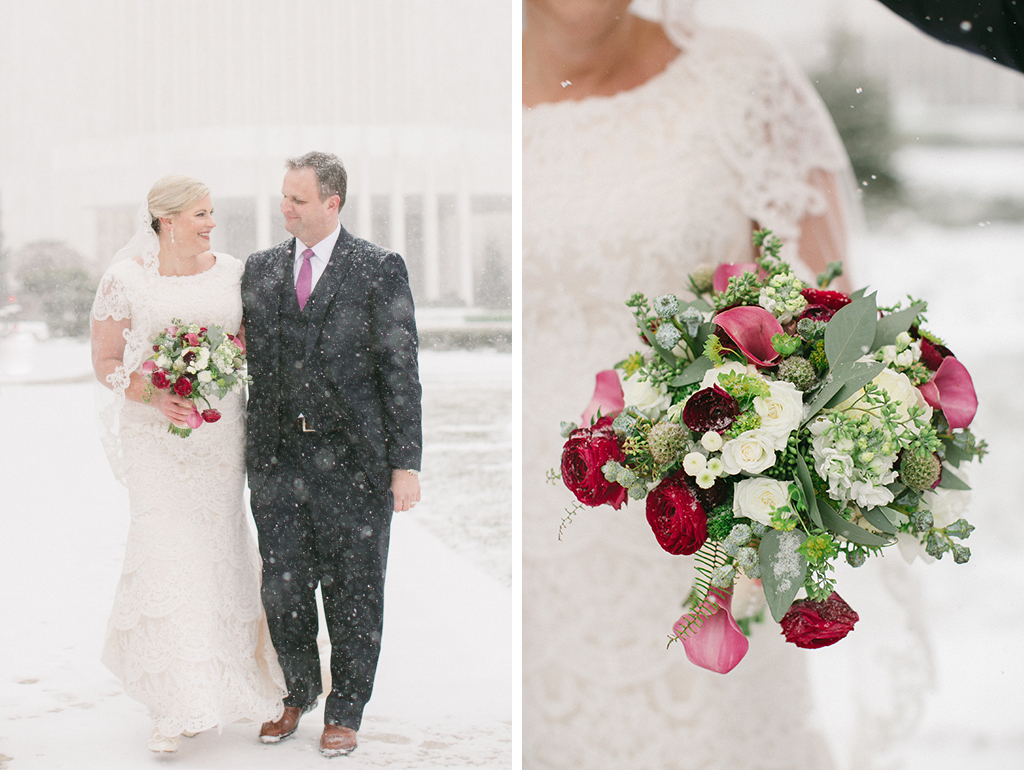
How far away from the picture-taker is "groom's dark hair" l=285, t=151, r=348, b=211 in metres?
2.09

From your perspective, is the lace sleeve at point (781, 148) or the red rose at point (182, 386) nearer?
the red rose at point (182, 386)

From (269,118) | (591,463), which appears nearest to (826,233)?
(591,463)

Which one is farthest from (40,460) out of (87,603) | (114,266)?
(114,266)

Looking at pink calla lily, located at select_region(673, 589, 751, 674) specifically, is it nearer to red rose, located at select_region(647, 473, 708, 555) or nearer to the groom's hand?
red rose, located at select_region(647, 473, 708, 555)

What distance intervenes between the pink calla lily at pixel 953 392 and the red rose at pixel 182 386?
5.16 feet

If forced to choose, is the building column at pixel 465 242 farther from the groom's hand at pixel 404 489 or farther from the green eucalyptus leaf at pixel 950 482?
the green eucalyptus leaf at pixel 950 482

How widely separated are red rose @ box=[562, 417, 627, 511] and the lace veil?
1.19 m

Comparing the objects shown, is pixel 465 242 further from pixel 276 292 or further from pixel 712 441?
pixel 712 441

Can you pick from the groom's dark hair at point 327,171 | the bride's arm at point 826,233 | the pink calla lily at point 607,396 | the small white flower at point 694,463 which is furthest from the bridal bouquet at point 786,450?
the groom's dark hair at point 327,171

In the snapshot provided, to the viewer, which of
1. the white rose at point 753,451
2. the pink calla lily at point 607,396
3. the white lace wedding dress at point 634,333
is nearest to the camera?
the white rose at point 753,451

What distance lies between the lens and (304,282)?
6.69ft

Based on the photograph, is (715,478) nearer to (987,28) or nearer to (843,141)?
(843,141)

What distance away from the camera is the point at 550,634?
2119mm

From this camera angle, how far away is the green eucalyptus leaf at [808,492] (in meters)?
1.31
